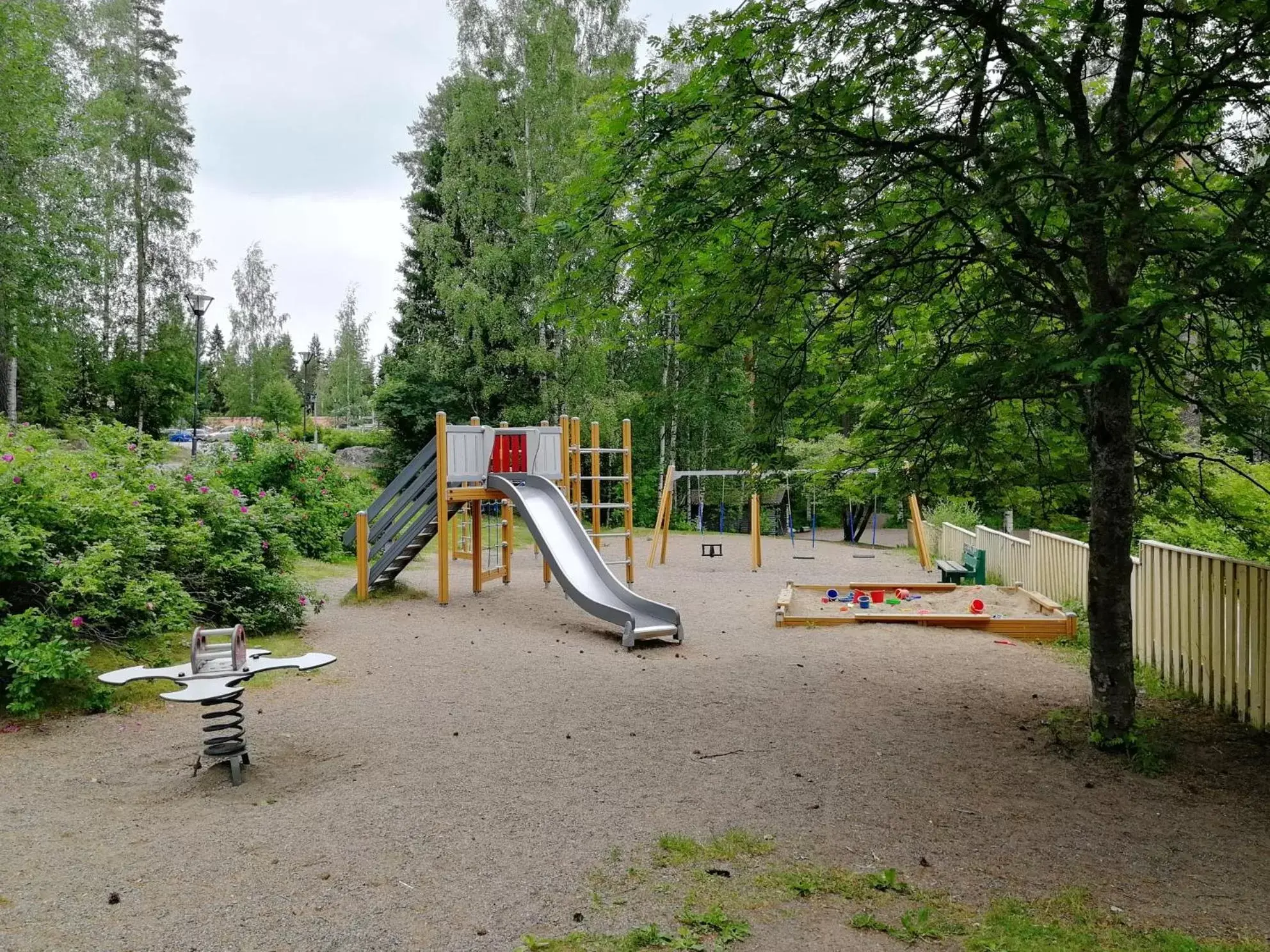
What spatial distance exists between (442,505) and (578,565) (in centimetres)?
222

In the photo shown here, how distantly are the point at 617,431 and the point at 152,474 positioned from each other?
15.2 metres

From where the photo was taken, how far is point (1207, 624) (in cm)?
659

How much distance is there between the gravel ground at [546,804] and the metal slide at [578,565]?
1.22 meters

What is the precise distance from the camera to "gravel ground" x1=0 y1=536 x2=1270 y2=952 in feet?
10.9

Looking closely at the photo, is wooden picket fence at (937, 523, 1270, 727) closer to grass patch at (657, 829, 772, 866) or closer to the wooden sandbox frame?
the wooden sandbox frame

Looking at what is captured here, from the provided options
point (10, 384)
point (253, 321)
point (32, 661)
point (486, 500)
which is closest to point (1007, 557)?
point (486, 500)

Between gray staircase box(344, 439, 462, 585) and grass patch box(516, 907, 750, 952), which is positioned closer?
grass patch box(516, 907, 750, 952)

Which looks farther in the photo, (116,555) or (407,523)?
(407,523)

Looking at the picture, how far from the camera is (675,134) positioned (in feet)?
18.1

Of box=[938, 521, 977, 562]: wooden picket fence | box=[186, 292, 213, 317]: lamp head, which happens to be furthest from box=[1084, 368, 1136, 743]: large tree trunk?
box=[186, 292, 213, 317]: lamp head

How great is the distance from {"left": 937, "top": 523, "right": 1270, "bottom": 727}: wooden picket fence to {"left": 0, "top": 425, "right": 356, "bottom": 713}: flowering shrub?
7.03 metres

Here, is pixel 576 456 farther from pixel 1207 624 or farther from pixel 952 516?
pixel 952 516

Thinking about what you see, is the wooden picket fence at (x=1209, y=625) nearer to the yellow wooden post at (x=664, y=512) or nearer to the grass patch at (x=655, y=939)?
the grass patch at (x=655, y=939)

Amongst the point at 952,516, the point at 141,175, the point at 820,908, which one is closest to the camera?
the point at 820,908
